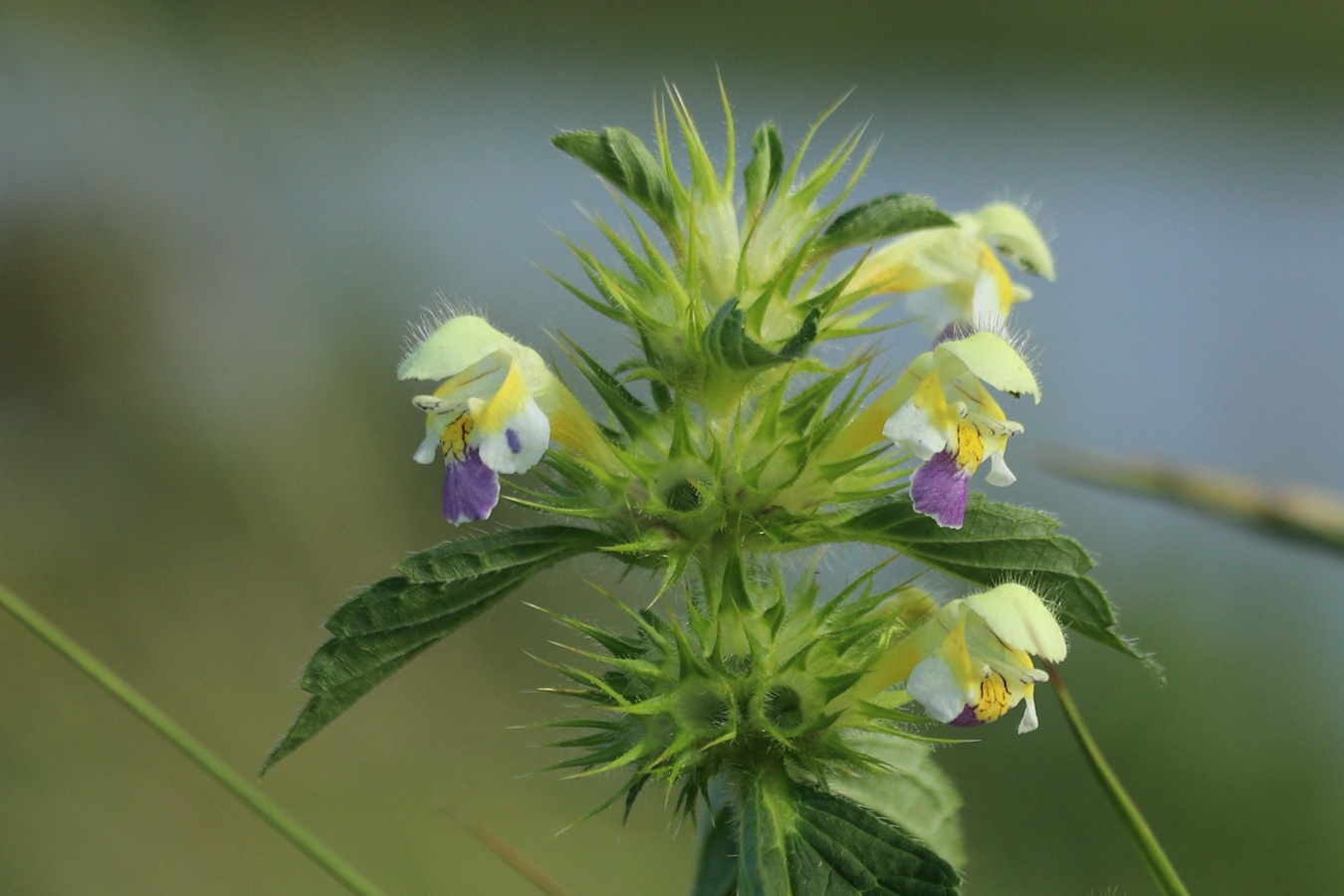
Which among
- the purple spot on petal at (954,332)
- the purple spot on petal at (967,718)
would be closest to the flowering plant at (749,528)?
the purple spot on petal at (967,718)

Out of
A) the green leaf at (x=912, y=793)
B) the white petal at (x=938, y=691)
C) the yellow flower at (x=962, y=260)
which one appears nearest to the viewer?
the white petal at (x=938, y=691)

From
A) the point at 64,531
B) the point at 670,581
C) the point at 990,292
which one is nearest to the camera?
the point at 670,581

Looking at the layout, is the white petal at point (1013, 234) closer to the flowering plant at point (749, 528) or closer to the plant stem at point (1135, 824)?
the flowering plant at point (749, 528)

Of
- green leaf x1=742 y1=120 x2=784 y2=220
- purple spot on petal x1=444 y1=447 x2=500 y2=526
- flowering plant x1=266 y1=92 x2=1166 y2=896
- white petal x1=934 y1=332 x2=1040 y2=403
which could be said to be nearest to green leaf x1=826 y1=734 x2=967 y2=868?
flowering plant x1=266 y1=92 x2=1166 y2=896

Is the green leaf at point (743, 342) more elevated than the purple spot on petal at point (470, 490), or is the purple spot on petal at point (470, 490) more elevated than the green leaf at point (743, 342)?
the green leaf at point (743, 342)

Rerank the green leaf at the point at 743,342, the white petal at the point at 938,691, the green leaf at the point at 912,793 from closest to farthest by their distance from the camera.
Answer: the green leaf at the point at 743,342
the white petal at the point at 938,691
the green leaf at the point at 912,793

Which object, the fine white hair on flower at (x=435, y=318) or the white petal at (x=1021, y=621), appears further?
the fine white hair on flower at (x=435, y=318)

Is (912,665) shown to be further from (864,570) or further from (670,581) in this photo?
(670,581)

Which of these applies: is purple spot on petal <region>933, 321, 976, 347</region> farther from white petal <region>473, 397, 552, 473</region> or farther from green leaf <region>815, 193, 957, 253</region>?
white petal <region>473, 397, 552, 473</region>

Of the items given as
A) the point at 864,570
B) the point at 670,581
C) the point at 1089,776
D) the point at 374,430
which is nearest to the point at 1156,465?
the point at 864,570

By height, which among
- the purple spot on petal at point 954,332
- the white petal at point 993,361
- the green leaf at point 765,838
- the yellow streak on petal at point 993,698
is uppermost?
the purple spot on petal at point 954,332
